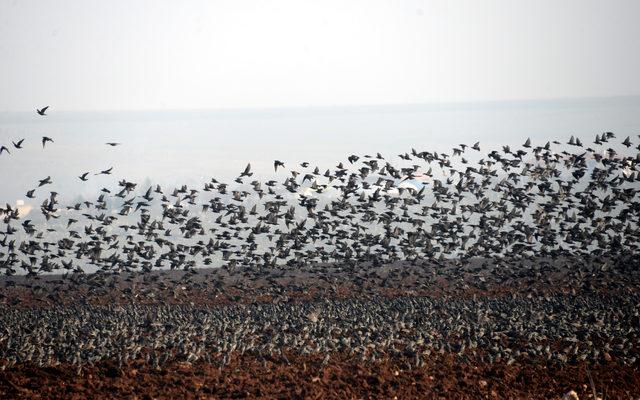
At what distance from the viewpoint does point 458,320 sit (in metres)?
26.5

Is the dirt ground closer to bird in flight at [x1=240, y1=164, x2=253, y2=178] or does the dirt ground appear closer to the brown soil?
the brown soil

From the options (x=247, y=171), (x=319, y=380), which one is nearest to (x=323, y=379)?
(x=319, y=380)

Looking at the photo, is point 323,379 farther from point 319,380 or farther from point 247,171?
point 247,171

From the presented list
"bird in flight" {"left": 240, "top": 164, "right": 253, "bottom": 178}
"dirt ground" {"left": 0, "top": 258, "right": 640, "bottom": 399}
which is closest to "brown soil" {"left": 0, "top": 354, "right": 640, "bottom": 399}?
"dirt ground" {"left": 0, "top": 258, "right": 640, "bottom": 399}

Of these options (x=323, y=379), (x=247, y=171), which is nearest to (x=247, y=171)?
(x=247, y=171)

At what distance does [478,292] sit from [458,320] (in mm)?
8667

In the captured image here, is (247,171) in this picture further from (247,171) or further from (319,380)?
(319,380)

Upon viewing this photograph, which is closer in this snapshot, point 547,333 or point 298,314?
point 547,333

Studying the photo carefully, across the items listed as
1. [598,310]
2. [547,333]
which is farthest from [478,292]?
[547,333]

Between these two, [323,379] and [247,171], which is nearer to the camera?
[323,379]

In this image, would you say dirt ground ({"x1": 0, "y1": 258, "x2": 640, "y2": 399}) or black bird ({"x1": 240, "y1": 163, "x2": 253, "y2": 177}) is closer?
dirt ground ({"x1": 0, "y1": 258, "x2": 640, "y2": 399})

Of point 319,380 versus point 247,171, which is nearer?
point 319,380

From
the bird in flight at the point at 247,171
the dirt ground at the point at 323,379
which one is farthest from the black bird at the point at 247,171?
the dirt ground at the point at 323,379

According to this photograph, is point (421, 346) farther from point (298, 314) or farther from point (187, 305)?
point (187, 305)
